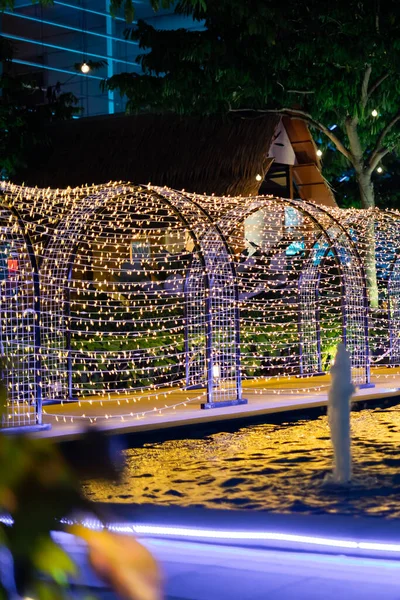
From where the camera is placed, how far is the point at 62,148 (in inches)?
935

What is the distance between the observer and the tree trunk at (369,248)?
56.9ft

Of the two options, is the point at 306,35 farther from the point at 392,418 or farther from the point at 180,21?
the point at 180,21

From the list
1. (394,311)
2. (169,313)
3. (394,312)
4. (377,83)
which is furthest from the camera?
(377,83)

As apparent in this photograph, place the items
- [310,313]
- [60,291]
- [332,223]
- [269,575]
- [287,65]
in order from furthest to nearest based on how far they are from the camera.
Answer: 1. [287,65]
2. [310,313]
3. [332,223]
4. [60,291]
5. [269,575]

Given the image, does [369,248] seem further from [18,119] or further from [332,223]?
[18,119]

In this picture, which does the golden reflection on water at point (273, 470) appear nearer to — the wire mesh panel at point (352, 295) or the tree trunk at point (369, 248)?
the wire mesh panel at point (352, 295)

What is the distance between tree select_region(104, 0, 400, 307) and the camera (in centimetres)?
1873

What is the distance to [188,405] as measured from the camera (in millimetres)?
12984

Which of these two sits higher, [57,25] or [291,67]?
[57,25]

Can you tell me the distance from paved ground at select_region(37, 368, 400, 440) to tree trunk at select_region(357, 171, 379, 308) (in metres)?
2.58

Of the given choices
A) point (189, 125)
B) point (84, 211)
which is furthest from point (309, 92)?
point (84, 211)

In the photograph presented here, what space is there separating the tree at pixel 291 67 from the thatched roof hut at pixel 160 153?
Result: 26.6 inches

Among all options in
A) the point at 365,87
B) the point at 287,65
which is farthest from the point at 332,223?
the point at 365,87

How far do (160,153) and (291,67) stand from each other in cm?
337
